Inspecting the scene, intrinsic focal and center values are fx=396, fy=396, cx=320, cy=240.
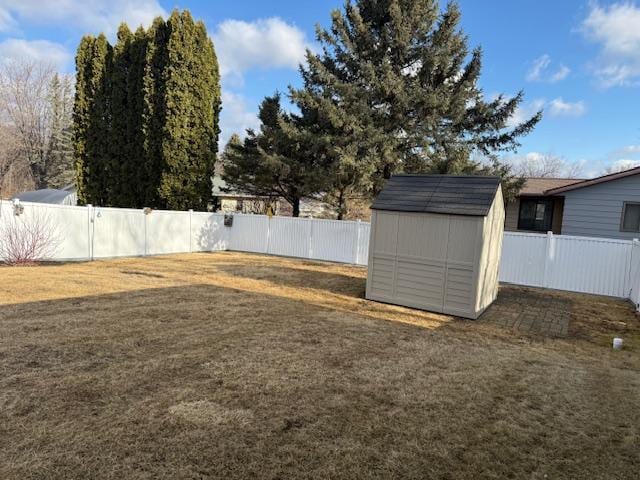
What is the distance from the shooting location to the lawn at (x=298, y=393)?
255 centimetres

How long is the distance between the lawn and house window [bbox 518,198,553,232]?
10.6 meters

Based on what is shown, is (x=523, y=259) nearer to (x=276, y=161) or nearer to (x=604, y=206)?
(x=604, y=206)

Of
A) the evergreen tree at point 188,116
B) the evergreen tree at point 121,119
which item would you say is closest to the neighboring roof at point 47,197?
the evergreen tree at point 121,119

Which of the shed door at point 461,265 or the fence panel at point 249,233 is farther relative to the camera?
the fence panel at point 249,233

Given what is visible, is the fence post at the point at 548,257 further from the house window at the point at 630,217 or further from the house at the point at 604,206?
the house window at the point at 630,217

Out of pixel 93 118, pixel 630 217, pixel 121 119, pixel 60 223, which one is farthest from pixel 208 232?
pixel 630 217

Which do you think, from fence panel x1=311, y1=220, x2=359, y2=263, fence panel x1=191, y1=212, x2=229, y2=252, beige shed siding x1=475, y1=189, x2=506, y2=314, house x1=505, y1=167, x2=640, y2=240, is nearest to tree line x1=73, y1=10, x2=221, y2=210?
fence panel x1=191, y1=212, x2=229, y2=252

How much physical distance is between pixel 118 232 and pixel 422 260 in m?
9.17

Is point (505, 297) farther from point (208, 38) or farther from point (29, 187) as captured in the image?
point (29, 187)

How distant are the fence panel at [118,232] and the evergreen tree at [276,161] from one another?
520 centimetres

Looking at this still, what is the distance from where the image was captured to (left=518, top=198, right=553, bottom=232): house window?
54.0 ft

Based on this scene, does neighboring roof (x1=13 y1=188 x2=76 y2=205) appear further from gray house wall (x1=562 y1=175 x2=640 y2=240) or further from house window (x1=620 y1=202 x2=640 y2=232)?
house window (x1=620 y1=202 x2=640 y2=232)

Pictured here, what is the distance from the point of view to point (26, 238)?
974cm

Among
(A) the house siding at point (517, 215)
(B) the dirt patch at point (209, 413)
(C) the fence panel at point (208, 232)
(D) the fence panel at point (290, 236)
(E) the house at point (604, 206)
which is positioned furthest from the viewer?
(A) the house siding at point (517, 215)
